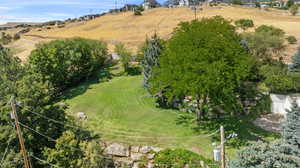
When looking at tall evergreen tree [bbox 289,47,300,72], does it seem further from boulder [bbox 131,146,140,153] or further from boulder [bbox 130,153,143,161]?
boulder [bbox 130,153,143,161]

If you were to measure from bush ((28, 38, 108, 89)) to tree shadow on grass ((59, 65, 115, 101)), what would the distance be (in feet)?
2.30

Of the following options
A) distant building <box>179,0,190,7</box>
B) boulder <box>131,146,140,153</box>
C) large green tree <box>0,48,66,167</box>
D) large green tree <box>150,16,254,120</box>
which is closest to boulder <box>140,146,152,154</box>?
boulder <box>131,146,140,153</box>

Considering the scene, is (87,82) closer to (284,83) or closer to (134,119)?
(134,119)

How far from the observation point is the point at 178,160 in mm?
12133

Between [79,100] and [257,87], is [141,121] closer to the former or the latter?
[79,100]

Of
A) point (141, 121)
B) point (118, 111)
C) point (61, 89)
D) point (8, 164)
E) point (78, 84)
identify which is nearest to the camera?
point (8, 164)

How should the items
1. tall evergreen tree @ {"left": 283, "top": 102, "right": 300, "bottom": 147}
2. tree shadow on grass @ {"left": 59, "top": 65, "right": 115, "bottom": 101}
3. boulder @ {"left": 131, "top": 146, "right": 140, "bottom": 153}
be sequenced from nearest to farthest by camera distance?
1. tall evergreen tree @ {"left": 283, "top": 102, "right": 300, "bottom": 147}
2. boulder @ {"left": 131, "top": 146, "right": 140, "bottom": 153}
3. tree shadow on grass @ {"left": 59, "top": 65, "right": 115, "bottom": 101}

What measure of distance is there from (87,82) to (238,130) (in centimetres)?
1906

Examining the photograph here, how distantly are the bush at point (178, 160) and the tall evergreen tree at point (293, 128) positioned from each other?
3.60 m

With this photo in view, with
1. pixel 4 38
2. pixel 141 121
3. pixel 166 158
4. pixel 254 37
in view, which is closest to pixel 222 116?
pixel 141 121

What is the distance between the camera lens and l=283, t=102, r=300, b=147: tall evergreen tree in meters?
10.3

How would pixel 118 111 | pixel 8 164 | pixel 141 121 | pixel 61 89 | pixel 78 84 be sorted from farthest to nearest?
pixel 78 84 → pixel 61 89 → pixel 118 111 → pixel 141 121 → pixel 8 164

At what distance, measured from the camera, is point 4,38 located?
222 ft

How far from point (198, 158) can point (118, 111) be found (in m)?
9.31
